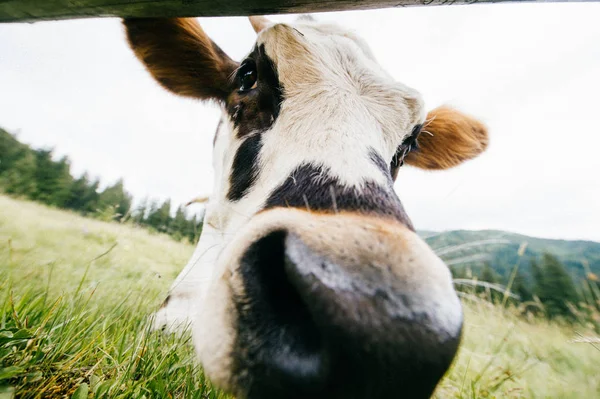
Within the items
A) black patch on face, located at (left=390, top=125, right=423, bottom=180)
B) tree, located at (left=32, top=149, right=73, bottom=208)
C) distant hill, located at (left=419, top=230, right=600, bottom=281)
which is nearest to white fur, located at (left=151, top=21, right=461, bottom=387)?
A: black patch on face, located at (left=390, top=125, right=423, bottom=180)

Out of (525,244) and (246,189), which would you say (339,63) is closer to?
(246,189)

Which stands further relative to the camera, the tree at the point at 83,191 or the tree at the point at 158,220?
the tree at the point at 83,191

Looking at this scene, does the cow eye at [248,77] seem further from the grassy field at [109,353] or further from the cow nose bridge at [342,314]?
the cow nose bridge at [342,314]

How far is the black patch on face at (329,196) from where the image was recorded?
41.9 inches

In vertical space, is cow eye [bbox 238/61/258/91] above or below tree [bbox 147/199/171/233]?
above

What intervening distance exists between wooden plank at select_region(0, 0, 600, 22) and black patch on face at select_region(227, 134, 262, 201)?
700 mm

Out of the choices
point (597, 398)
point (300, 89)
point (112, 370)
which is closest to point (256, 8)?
point (300, 89)

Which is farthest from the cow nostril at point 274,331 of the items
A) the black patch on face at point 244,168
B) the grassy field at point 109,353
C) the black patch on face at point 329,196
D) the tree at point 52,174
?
the tree at point 52,174

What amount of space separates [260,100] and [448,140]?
2558mm

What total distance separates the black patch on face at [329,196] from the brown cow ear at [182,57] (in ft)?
5.49

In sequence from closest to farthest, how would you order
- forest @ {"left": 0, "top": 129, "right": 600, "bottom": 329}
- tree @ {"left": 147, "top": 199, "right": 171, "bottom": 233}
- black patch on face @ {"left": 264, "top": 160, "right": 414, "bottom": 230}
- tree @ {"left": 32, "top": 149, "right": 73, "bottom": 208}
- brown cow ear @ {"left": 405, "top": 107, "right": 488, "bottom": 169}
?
black patch on face @ {"left": 264, "top": 160, "right": 414, "bottom": 230}
forest @ {"left": 0, "top": 129, "right": 600, "bottom": 329}
brown cow ear @ {"left": 405, "top": 107, "right": 488, "bottom": 169}
tree @ {"left": 147, "top": 199, "right": 171, "bottom": 233}
tree @ {"left": 32, "top": 149, "right": 73, "bottom": 208}

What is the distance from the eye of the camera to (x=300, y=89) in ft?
5.99

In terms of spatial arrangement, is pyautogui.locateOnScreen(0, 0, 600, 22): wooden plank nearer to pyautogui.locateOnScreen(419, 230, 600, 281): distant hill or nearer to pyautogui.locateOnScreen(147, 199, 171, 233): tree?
pyautogui.locateOnScreen(419, 230, 600, 281): distant hill

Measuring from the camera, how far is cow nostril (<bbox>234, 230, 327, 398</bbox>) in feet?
2.45
